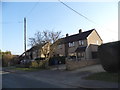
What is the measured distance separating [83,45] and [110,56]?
2561cm

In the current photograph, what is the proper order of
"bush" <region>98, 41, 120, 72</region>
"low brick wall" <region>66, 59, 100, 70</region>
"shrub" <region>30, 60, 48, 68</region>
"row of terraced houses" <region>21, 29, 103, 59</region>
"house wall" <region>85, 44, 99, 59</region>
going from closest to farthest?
"bush" <region>98, 41, 120, 72</region> < "low brick wall" <region>66, 59, 100, 70</region> < "shrub" <region>30, 60, 48, 68</region> < "row of terraced houses" <region>21, 29, 103, 59</region> < "house wall" <region>85, 44, 99, 59</region>

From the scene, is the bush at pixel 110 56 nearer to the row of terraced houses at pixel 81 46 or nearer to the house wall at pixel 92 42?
the row of terraced houses at pixel 81 46

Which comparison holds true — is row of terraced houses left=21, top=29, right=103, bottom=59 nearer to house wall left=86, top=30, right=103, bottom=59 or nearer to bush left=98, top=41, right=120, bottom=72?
house wall left=86, top=30, right=103, bottom=59

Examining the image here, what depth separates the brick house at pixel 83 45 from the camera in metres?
39.5

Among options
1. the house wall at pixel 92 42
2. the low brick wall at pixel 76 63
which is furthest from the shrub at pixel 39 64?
the house wall at pixel 92 42

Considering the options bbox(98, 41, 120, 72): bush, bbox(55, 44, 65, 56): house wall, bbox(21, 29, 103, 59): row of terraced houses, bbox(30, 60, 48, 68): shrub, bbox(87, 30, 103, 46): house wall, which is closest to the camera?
bbox(98, 41, 120, 72): bush

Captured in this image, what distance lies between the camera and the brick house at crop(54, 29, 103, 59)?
39531mm

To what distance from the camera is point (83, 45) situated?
41.1 m

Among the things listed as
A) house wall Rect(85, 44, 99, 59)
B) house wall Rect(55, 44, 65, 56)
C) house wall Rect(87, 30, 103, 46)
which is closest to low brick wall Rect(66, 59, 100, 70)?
house wall Rect(85, 44, 99, 59)

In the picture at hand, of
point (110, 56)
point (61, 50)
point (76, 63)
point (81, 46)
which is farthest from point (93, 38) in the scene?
point (110, 56)

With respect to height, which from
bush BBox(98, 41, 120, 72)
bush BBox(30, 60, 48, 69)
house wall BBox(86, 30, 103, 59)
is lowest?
bush BBox(30, 60, 48, 69)

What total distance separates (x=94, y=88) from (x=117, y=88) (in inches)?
52.6

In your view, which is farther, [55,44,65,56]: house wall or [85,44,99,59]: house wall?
[55,44,65,56]: house wall

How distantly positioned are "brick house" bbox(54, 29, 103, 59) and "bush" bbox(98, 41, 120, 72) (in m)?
22.3
